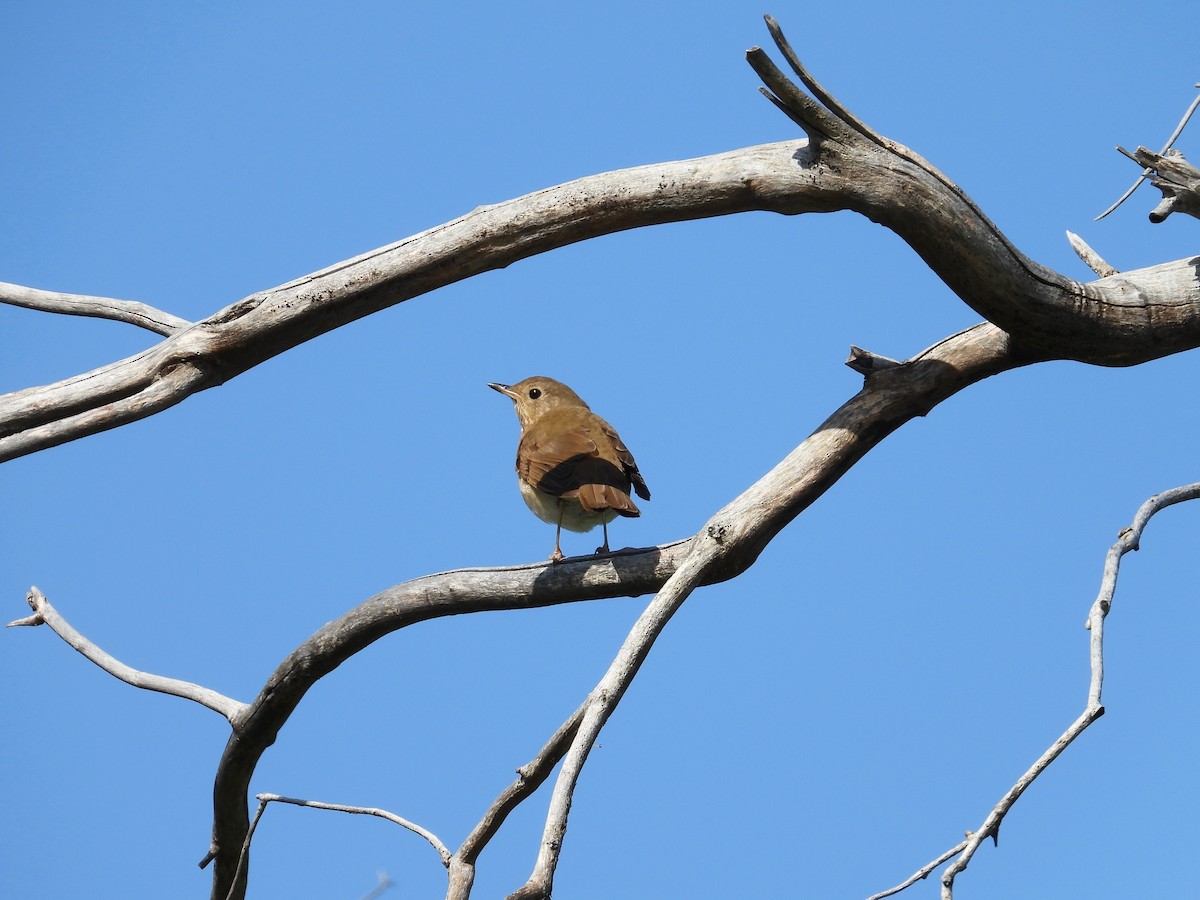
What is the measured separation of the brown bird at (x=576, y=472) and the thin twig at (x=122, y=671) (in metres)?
1.62

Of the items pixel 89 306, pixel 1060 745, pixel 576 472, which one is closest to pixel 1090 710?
pixel 1060 745

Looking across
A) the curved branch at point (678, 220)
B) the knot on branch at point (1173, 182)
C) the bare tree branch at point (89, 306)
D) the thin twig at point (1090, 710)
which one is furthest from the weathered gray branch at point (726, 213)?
the thin twig at point (1090, 710)

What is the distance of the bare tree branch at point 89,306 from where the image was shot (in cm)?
459

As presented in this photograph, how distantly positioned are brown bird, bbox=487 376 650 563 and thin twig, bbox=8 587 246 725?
1.62 m

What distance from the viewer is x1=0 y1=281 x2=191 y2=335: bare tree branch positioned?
4586 millimetres

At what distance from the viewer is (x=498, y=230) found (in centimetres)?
386

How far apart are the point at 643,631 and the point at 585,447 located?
6.93 ft

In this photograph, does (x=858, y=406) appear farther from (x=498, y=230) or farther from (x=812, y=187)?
(x=498, y=230)

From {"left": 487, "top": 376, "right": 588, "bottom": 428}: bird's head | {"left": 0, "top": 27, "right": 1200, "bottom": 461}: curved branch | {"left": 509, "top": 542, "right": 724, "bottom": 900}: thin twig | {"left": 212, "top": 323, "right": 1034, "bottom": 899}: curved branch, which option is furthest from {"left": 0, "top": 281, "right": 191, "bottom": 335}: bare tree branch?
{"left": 509, "top": 542, "right": 724, "bottom": 900}: thin twig

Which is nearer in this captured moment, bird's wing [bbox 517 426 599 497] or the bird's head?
bird's wing [bbox 517 426 599 497]

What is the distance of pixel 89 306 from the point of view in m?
4.90

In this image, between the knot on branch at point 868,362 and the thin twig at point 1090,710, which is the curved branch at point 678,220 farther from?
the thin twig at point 1090,710

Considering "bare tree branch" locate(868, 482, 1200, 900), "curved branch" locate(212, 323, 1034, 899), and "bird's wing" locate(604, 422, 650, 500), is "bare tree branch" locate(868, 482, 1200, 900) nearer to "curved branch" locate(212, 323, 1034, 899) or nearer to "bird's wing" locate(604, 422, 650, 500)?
"curved branch" locate(212, 323, 1034, 899)

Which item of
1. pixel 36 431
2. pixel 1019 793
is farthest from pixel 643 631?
pixel 36 431
